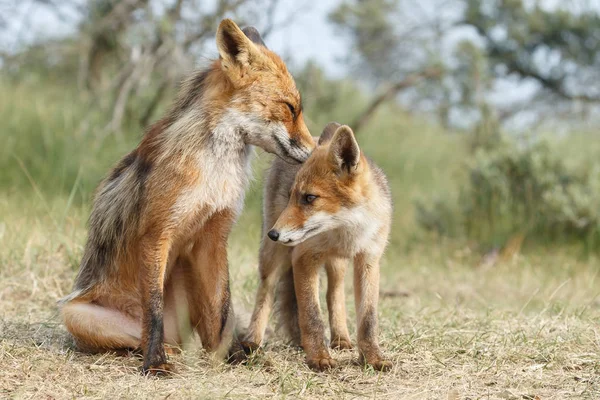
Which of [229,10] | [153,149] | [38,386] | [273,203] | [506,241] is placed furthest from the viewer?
[229,10]

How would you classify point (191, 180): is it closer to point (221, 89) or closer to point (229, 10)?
point (221, 89)

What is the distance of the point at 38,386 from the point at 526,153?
716 centimetres

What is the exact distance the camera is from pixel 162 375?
370 centimetres

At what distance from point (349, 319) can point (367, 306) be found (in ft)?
3.72

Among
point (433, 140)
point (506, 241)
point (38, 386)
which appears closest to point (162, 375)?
point (38, 386)

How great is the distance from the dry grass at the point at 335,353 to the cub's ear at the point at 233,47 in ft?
5.41

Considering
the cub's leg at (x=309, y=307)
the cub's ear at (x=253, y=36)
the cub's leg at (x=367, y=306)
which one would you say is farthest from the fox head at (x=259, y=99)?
the cub's leg at (x=367, y=306)

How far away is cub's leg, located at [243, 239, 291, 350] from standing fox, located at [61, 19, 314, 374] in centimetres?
38

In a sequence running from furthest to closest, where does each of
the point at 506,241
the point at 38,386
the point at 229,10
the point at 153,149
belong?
the point at 229,10 → the point at 506,241 → the point at 153,149 → the point at 38,386

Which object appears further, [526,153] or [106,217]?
[526,153]

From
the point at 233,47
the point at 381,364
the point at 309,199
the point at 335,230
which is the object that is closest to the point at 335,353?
the point at 381,364

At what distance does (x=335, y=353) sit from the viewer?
4387mm

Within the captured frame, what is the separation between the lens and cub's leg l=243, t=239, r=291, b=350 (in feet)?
15.0

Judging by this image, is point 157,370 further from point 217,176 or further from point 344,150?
point 344,150
